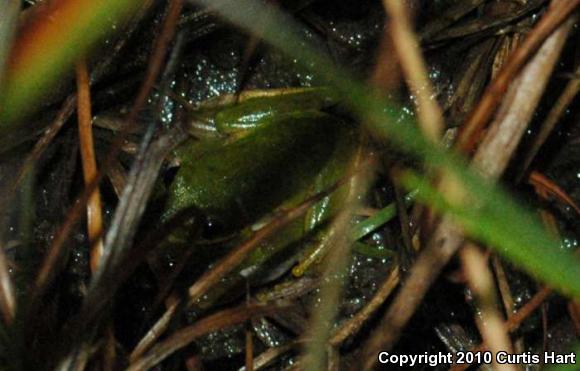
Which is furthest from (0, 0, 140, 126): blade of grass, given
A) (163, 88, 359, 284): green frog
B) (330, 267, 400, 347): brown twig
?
(330, 267, 400, 347): brown twig

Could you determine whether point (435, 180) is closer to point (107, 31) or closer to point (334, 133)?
point (334, 133)

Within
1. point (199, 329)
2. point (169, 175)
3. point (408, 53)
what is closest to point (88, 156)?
point (169, 175)

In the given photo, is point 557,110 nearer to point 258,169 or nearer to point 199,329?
point 258,169

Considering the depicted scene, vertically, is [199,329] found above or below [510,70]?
below

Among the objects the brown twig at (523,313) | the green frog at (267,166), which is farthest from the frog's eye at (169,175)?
the brown twig at (523,313)

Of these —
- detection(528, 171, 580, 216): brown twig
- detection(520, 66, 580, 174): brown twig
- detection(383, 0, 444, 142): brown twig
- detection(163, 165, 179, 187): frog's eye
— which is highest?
detection(163, 165, 179, 187): frog's eye

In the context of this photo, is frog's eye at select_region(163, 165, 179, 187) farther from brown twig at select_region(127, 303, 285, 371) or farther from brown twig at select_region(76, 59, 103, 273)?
brown twig at select_region(127, 303, 285, 371)
